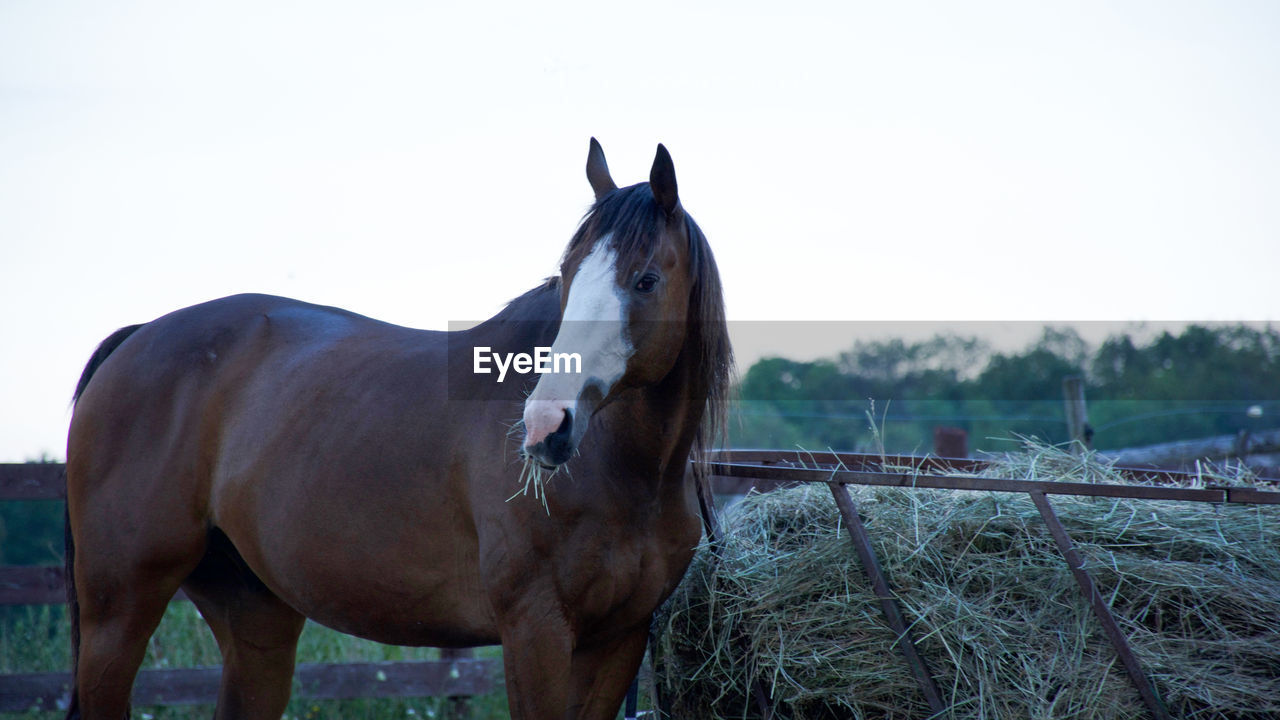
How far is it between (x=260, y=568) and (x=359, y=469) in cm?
60

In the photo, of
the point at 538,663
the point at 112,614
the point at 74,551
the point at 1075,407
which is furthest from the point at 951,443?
the point at 74,551

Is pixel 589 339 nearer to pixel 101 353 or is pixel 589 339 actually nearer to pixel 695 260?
pixel 695 260

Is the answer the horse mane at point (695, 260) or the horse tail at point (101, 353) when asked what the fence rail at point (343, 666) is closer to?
the horse mane at point (695, 260)

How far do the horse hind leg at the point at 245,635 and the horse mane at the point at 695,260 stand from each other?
6.18 feet

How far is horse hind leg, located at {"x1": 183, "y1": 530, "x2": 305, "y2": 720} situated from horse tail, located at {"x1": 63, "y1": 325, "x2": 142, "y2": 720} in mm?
368

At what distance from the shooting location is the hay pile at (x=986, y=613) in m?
2.18

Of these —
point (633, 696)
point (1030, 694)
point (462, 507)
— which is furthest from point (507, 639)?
point (1030, 694)

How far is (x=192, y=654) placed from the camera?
5.33 meters

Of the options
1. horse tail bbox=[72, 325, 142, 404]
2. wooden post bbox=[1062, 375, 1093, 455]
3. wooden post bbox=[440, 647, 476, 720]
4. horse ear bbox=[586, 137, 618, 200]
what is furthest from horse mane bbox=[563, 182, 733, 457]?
wooden post bbox=[1062, 375, 1093, 455]

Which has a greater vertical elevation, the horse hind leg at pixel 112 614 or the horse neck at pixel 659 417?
the horse neck at pixel 659 417

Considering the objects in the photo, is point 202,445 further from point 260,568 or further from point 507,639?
point 507,639

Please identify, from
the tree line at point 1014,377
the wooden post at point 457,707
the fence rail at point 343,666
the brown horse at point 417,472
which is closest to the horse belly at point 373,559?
the brown horse at point 417,472

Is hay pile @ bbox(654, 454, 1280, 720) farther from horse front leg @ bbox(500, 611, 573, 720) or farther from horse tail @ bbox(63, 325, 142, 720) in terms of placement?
horse tail @ bbox(63, 325, 142, 720)

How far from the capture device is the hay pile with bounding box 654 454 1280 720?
85.9 inches
